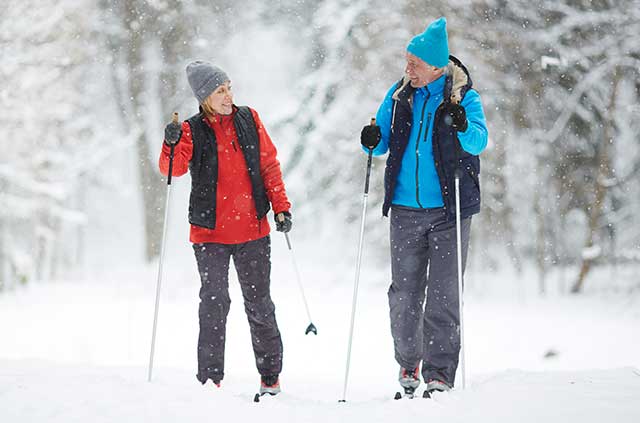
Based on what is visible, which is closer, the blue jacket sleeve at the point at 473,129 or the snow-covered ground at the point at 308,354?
the snow-covered ground at the point at 308,354

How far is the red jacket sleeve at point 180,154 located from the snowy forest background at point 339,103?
741 cm

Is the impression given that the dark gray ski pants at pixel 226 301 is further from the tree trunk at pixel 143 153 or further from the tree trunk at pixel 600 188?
the tree trunk at pixel 143 153

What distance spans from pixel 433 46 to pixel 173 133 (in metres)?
1.40

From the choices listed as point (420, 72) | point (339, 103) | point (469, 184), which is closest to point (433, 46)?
point (420, 72)

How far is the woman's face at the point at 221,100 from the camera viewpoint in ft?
12.4

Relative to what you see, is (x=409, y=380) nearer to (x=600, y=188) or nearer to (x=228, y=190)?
(x=228, y=190)

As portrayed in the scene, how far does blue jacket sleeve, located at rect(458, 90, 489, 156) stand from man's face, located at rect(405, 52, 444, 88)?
20 cm

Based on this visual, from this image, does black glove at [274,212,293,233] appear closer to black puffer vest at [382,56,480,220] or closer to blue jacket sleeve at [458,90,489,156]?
black puffer vest at [382,56,480,220]

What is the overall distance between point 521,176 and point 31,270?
31.3 feet

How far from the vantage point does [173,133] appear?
11.8 feet

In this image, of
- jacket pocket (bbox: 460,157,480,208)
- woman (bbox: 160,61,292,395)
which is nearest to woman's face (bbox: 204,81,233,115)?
woman (bbox: 160,61,292,395)

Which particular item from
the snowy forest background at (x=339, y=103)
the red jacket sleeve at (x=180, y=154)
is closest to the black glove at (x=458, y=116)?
the red jacket sleeve at (x=180, y=154)

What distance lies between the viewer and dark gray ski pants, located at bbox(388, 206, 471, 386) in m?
3.66

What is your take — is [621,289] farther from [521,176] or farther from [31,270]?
[31,270]
